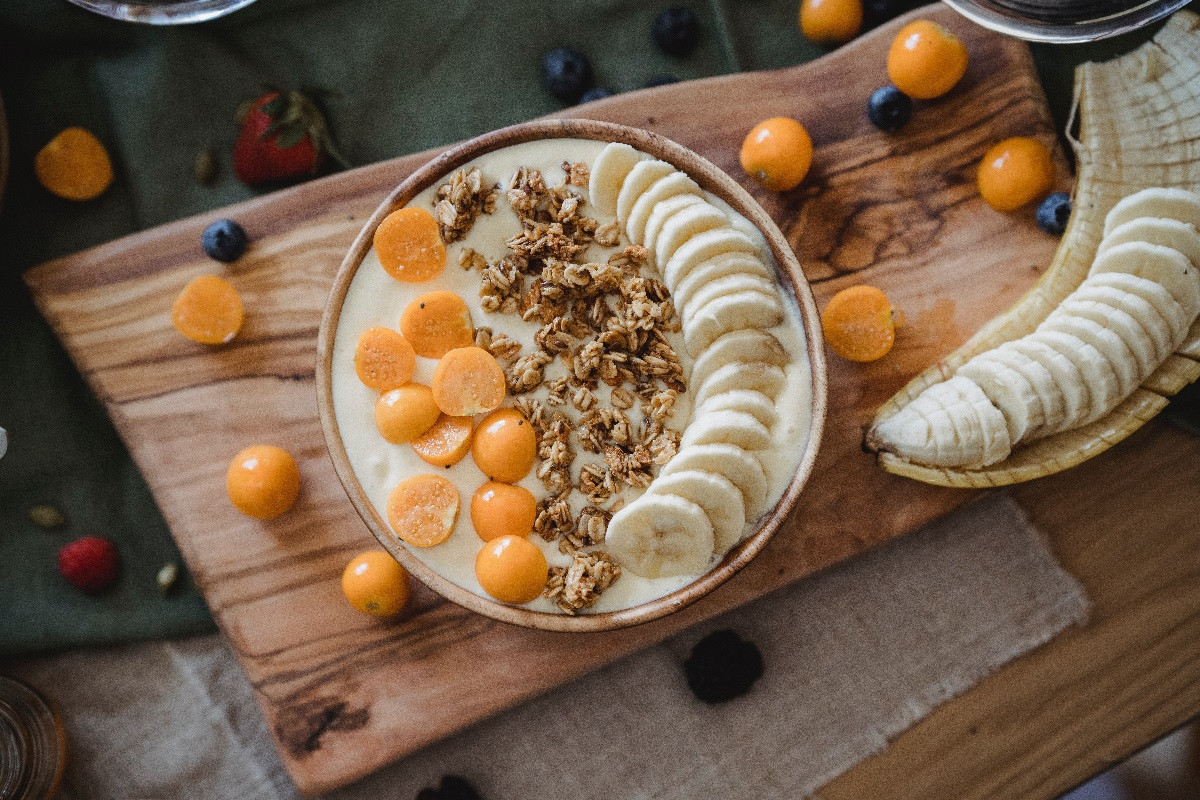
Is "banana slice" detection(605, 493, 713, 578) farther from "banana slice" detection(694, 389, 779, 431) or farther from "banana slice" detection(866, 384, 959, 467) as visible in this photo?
"banana slice" detection(866, 384, 959, 467)

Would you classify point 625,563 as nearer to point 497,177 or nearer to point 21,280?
point 497,177

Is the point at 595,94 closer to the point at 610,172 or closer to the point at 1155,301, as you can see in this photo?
the point at 610,172

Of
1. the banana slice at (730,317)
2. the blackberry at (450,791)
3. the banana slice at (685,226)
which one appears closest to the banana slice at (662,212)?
the banana slice at (685,226)

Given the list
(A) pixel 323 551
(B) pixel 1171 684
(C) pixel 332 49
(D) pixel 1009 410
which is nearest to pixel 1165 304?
(D) pixel 1009 410

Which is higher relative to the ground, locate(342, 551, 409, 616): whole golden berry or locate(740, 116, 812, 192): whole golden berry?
locate(740, 116, 812, 192): whole golden berry

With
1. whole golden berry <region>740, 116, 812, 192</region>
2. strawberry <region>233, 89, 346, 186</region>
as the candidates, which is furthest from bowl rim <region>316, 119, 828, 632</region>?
strawberry <region>233, 89, 346, 186</region>

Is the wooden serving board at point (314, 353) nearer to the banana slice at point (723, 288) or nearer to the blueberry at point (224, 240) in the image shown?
the blueberry at point (224, 240)

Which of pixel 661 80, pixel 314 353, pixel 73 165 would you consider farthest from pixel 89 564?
pixel 661 80

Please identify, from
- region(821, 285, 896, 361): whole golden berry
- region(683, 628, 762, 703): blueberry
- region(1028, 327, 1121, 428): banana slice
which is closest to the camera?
region(1028, 327, 1121, 428): banana slice
